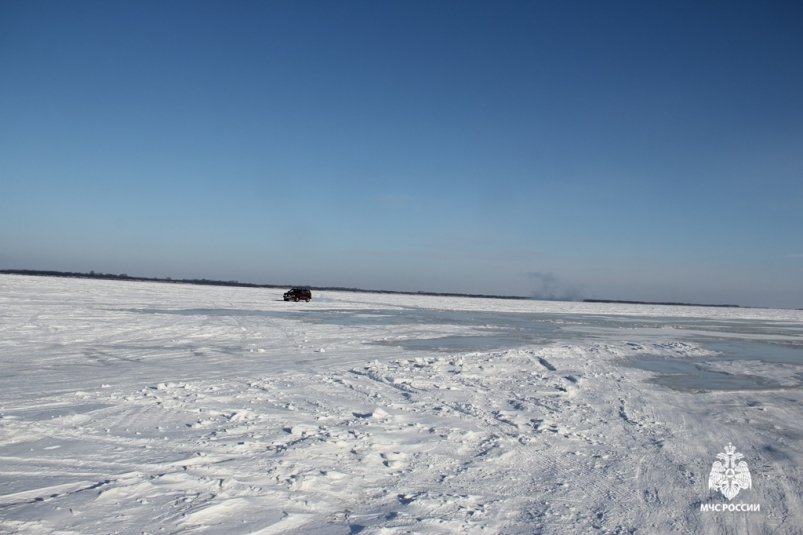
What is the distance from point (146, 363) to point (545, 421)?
8.18 m

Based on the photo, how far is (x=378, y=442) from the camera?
20.5 ft

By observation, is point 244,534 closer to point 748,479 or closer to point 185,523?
point 185,523

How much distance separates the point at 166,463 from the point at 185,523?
1389 millimetres

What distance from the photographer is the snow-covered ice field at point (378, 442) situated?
4.33 meters

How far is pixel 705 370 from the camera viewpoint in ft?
41.9

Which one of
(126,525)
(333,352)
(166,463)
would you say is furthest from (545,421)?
(333,352)

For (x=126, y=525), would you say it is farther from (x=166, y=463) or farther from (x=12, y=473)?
(x=12, y=473)

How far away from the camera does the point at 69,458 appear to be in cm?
532

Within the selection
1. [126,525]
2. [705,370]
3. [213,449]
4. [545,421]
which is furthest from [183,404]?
[705,370]

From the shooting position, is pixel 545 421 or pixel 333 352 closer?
pixel 545 421

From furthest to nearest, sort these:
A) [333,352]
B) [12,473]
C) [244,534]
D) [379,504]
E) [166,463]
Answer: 1. [333,352]
2. [166,463]
3. [12,473]
4. [379,504]
5. [244,534]

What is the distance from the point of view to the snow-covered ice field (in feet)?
Answer: 14.2

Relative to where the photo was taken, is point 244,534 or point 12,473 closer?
point 244,534

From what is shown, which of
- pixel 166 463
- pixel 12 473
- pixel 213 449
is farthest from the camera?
pixel 213 449
